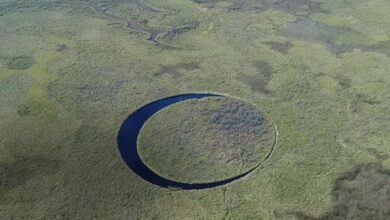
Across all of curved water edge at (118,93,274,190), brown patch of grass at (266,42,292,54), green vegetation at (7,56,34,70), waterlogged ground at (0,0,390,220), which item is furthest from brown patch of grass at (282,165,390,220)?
green vegetation at (7,56,34,70)

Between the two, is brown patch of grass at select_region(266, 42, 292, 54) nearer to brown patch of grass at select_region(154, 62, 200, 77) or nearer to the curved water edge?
brown patch of grass at select_region(154, 62, 200, 77)

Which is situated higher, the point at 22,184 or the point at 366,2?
the point at 366,2

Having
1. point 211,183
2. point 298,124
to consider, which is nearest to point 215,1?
point 298,124

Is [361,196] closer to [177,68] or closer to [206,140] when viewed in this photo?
[206,140]

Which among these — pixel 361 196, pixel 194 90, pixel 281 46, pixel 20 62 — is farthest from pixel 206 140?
pixel 20 62

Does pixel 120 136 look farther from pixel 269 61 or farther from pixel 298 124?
pixel 269 61

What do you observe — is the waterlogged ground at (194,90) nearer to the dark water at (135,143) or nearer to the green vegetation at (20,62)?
the green vegetation at (20,62)

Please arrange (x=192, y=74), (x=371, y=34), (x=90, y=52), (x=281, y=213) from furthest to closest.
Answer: (x=371, y=34), (x=90, y=52), (x=192, y=74), (x=281, y=213)

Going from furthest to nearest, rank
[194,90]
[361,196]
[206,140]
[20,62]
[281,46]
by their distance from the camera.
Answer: [281,46]
[20,62]
[194,90]
[206,140]
[361,196]
